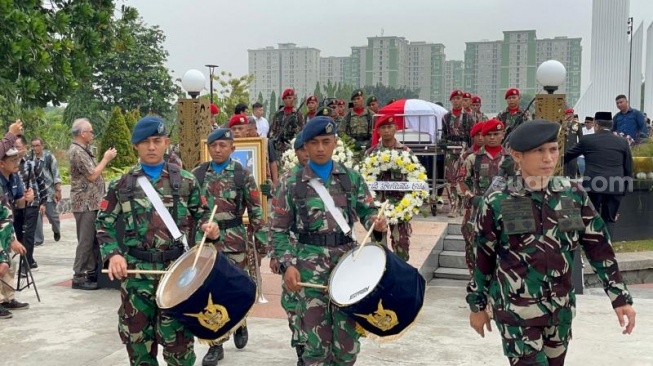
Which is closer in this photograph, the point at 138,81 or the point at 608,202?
the point at 608,202

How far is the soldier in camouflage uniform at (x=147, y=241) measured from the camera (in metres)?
4.40

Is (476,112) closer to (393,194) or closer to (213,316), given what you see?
(393,194)

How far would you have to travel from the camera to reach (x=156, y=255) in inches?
174

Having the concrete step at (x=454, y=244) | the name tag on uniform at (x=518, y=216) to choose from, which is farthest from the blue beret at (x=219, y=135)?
the concrete step at (x=454, y=244)

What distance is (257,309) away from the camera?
24.6 feet

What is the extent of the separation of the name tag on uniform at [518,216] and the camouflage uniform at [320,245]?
48.6 inches

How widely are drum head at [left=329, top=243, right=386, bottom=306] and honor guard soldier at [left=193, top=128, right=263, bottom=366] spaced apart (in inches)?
80.8

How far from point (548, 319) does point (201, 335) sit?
6.53 feet

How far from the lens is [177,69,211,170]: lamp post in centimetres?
1080

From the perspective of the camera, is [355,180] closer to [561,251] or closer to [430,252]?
[561,251]

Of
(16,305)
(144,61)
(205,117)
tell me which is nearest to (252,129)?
(205,117)

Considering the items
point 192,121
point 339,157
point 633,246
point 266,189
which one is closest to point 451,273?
point 339,157

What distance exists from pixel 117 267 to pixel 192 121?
22.4 ft

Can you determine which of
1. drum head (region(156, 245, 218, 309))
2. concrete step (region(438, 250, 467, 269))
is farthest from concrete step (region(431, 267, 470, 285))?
drum head (region(156, 245, 218, 309))
